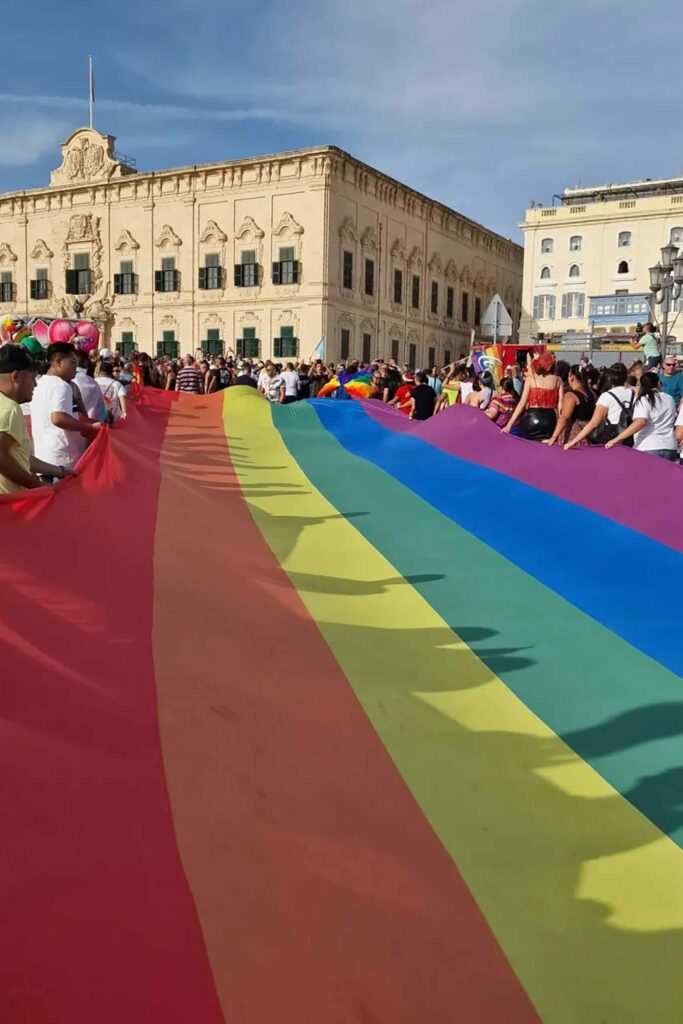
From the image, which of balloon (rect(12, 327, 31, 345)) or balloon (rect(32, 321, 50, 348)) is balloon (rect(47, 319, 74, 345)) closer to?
balloon (rect(12, 327, 31, 345))

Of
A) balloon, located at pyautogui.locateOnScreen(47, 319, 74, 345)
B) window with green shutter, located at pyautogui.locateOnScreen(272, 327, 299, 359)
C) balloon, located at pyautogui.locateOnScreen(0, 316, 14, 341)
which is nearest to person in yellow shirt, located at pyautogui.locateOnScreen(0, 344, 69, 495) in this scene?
balloon, located at pyautogui.locateOnScreen(47, 319, 74, 345)

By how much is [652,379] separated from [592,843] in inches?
220

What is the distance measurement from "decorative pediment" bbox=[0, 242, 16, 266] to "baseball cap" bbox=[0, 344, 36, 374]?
44.1 metres

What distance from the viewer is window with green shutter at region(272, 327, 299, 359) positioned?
3700cm

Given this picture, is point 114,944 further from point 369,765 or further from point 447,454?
point 447,454

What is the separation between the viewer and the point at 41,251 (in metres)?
42.2

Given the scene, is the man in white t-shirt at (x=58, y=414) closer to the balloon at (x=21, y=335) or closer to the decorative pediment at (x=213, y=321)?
the balloon at (x=21, y=335)


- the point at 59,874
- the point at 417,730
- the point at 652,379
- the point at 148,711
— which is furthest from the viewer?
the point at 652,379

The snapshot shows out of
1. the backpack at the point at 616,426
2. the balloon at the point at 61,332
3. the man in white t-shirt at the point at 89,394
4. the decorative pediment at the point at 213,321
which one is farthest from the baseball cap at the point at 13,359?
the decorative pediment at the point at 213,321

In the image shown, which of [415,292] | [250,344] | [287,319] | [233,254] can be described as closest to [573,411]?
[287,319]

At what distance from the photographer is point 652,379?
718 cm

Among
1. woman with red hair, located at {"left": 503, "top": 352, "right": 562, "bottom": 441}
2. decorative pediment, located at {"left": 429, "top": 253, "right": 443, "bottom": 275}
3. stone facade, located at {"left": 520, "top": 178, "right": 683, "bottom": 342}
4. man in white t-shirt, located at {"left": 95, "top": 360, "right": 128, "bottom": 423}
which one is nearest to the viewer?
woman with red hair, located at {"left": 503, "top": 352, "right": 562, "bottom": 441}

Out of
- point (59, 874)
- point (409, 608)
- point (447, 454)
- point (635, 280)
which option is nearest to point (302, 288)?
point (635, 280)

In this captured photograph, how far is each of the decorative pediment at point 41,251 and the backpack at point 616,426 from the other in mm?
40053
